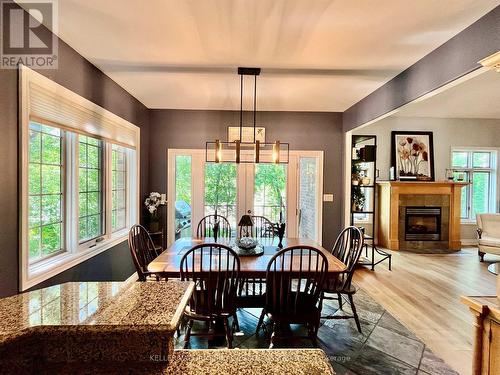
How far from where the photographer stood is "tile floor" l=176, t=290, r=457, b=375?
7.49ft

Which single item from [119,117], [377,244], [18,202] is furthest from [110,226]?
[377,244]

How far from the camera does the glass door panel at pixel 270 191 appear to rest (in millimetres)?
4934

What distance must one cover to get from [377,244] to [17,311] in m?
6.89

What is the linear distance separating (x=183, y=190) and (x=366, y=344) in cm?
347

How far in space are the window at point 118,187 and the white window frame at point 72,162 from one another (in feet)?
0.22

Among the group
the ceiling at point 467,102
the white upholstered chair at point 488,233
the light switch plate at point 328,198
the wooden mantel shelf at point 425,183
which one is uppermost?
the ceiling at point 467,102

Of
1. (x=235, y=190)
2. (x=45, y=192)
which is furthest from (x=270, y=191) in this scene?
(x=45, y=192)

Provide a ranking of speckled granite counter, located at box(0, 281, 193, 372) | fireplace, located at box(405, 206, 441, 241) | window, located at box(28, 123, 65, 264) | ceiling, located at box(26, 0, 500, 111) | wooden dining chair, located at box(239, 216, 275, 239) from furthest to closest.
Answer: fireplace, located at box(405, 206, 441, 241)
wooden dining chair, located at box(239, 216, 275, 239)
window, located at box(28, 123, 65, 264)
ceiling, located at box(26, 0, 500, 111)
speckled granite counter, located at box(0, 281, 193, 372)

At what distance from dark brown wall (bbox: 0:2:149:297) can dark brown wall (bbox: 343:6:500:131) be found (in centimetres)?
319

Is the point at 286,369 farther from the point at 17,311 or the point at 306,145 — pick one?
the point at 306,145

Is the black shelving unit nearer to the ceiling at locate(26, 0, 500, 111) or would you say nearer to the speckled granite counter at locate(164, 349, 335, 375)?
the ceiling at locate(26, 0, 500, 111)

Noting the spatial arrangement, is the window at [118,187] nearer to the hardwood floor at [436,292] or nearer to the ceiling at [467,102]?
the hardwood floor at [436,292]

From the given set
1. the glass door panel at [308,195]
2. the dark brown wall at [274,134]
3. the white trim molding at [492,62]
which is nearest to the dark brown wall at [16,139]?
the dark brown wall at [274,134]

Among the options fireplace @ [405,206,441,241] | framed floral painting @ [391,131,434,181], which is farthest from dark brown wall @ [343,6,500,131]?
fireplace @ [405,206,441,241]
